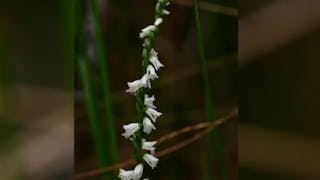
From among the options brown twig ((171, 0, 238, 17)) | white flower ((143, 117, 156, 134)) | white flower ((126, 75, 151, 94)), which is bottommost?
white flower ((143, 117, 156, 134))

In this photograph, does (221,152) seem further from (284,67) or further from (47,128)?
(47,128)

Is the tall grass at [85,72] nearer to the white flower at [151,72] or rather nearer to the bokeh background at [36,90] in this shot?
the bokeh background at [36,90]

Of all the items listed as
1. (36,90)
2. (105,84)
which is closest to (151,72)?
(105,84)

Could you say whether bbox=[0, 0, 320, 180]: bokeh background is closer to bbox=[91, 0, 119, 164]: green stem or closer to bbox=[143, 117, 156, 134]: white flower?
bbox=[91, 0, 119, 164]: green stem

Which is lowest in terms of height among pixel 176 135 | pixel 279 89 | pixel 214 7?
pixel 176 135

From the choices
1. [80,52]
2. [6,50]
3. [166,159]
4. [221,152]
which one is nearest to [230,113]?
[221,152]

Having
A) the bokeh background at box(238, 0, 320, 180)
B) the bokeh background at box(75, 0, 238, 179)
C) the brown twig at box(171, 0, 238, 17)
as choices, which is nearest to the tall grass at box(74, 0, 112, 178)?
the bokeh background at box(75, 0, 238, 179)

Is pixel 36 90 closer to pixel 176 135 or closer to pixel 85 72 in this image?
pixel 85 72

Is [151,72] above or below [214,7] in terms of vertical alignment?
below
